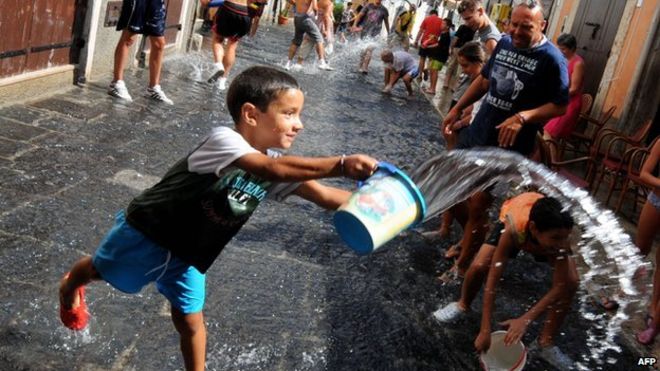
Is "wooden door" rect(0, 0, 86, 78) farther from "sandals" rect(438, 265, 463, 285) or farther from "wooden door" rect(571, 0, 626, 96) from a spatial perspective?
"wooden door" rect(571, 0, 626, 96)

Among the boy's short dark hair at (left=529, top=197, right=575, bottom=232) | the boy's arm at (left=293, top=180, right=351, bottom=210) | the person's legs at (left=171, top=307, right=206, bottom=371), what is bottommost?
the person's legs at (left=171, top=307, right=206, bottom=371)

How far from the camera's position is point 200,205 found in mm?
2244

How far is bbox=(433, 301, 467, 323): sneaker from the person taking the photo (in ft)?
11.9

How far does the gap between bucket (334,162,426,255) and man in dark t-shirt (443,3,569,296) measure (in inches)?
90.4

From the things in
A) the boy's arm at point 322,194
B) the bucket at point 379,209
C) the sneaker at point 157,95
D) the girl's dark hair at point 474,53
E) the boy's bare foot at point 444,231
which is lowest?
the boy's bare foot at point 444,231

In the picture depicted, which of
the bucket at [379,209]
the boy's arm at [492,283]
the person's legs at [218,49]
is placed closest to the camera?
the bucket at [379,209]

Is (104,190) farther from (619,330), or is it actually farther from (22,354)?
(619,330)

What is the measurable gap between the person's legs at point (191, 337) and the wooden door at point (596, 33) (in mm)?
10066

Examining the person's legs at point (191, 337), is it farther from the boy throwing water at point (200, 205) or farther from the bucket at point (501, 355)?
the bucket at point (501, 355)

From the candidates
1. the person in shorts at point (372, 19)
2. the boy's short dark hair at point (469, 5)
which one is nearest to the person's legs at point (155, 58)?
the boy's short dark hair at point (469, 5)

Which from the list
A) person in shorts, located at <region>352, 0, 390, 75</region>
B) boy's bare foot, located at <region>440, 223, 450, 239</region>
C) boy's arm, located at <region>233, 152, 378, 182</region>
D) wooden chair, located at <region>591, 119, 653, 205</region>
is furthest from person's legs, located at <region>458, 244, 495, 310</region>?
person in shorts, located at <region>352, 0, 390, 75</region>

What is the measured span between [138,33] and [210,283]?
14.2 feet

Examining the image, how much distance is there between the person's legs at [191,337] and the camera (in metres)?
2.38

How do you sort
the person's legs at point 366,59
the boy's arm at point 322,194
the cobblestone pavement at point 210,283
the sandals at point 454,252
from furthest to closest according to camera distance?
the person's legs at point 366,59 < the sandals at point 454,252 < the cobblestone pavement at point 210,283 < the boy's arm at point 322,194
